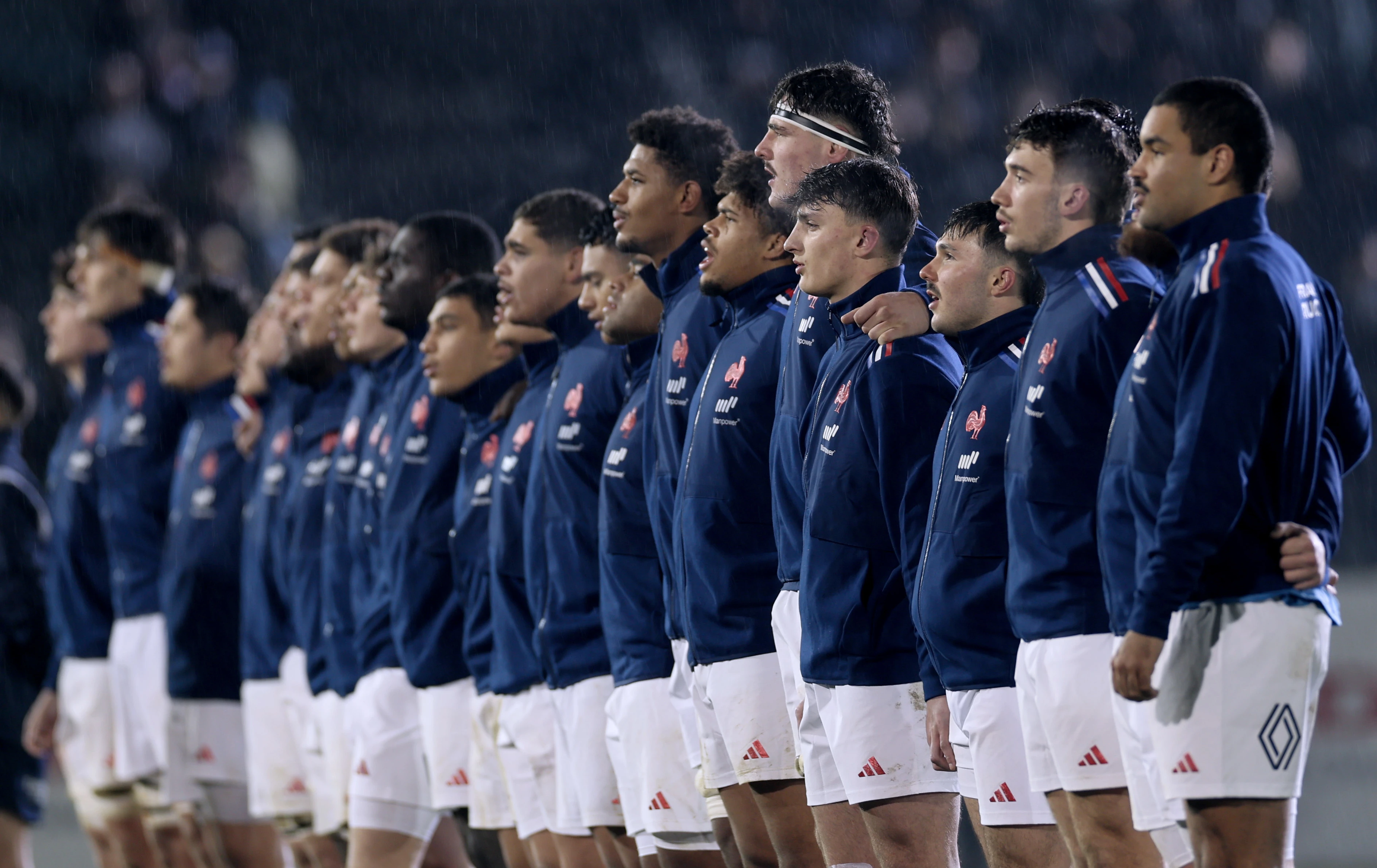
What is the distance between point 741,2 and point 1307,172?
4.74 meters

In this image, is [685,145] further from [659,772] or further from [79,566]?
[79,566]

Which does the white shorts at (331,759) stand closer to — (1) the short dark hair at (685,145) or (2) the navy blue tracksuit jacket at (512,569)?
(2) the navy blue tracksuit jacket at (512,569)

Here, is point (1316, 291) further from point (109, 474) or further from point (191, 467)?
point (109, 474)

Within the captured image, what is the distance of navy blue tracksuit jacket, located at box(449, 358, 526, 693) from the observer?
Answer: 244 inches

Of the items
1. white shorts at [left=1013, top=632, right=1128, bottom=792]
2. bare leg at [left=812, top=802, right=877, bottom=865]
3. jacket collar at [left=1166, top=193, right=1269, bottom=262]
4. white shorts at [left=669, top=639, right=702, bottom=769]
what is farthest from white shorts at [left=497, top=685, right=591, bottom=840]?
jacket collar at [left=1166, top=193, right=1269, bottom=262]

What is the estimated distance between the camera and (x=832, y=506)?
445 cm

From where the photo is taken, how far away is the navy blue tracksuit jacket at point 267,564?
7582 mm

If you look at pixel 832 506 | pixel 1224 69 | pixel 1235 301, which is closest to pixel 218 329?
pixel 832 506

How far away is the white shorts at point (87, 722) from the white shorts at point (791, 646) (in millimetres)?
4645

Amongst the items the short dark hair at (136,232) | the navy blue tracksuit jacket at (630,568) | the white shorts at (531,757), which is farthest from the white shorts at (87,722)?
the navy blue tracksuit jacket at (630,568)

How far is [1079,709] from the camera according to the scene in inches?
149

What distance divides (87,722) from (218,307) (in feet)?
6.59

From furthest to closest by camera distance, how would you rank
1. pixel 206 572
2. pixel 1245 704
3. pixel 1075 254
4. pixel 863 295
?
1. pixel 206 572
2. pixel 863 295
3. pixel 1075 254
4. pixel 1245 704

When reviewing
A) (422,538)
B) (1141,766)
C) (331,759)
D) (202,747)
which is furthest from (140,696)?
(1141,766)
